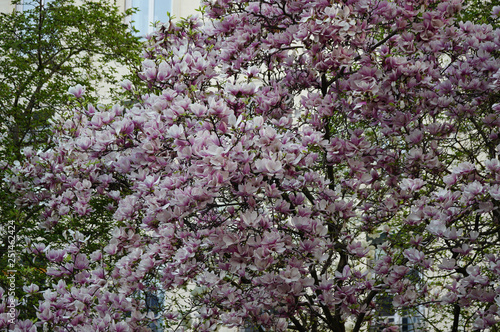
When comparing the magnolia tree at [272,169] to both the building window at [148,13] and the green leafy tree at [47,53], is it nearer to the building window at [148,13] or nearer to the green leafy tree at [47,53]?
the green leafy tree at [47,53]

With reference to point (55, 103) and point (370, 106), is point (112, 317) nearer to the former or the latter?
point (370, 106)

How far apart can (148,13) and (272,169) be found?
11117 millimetres

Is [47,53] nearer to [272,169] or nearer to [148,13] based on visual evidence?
[148,13]

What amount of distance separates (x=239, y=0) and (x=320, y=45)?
94 cm

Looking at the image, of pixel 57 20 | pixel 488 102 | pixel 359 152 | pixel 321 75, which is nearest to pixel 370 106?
pixel 359 152

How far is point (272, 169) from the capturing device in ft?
10.6

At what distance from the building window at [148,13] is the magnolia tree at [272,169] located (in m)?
9.11

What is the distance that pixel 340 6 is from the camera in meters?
3.69

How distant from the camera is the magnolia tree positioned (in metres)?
3.46

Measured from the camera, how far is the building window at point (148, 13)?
44.1 ft

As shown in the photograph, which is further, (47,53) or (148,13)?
(148,13)

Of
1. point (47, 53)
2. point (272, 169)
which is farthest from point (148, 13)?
point (272, 169)

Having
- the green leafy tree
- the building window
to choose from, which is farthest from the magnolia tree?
the building window

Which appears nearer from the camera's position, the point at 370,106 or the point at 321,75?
the point at 370,106
